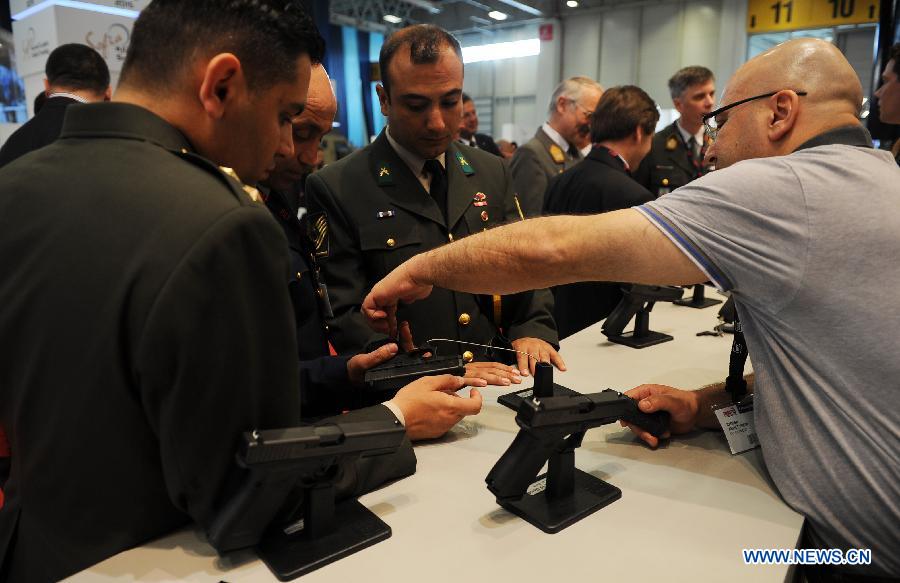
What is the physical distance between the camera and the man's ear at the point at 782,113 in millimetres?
1339

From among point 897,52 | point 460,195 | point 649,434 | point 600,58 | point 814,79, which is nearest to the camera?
point 814,79

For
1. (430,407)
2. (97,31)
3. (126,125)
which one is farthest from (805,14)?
(126,125)

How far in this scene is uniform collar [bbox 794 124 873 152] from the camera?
126 cm

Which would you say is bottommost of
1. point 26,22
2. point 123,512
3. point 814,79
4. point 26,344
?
point 123,512

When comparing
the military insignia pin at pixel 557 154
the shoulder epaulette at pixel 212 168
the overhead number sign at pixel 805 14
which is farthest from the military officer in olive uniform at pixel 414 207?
the overhead number sign at pixel 805 14

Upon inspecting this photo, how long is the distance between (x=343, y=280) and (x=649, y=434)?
1.11 meters

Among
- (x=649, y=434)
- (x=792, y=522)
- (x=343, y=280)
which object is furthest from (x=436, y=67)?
(x=792, y=522)

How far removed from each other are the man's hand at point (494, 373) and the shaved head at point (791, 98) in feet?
2.77

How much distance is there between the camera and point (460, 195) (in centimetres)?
223

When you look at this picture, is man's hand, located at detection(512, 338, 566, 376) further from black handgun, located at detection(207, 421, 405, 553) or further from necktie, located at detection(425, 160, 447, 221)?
black handgun, located at detection(207, 421, 405, 553)

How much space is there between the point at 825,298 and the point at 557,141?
12.1ft

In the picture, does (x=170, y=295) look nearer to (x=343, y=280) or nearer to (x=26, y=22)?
(x=343, y=280)

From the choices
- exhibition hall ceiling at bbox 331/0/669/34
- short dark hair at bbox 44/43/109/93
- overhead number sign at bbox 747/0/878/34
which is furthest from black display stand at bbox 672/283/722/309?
exhibition hall ceiling at bbox 331/0/669/34

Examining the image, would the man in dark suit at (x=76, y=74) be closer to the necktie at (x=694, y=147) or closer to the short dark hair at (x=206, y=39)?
the short dark hair at (x=206, y=39)
